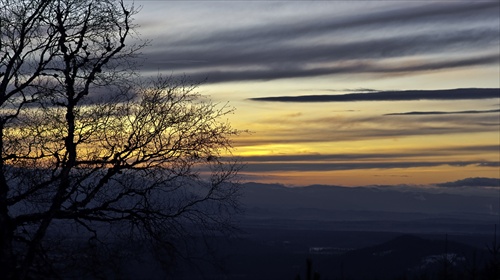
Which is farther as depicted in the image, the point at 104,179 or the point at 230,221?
the point at 230,221

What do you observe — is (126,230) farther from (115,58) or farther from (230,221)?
(115,58)

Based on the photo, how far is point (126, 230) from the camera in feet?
71.5

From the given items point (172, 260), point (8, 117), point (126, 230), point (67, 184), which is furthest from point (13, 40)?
point (172, 260)

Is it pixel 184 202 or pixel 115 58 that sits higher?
pixel 115 58

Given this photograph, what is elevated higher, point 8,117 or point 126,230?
point 8,117

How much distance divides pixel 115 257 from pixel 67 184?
8.02 feet

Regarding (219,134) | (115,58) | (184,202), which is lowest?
(184,202)

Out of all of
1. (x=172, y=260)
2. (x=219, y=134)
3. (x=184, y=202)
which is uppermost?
(x=219, y=134)

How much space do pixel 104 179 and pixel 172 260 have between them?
112 inches

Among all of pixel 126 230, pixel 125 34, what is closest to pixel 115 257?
pixel 126 230

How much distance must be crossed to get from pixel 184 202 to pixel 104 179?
Result: 2.36 metres

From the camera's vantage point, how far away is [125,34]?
71.6 feet

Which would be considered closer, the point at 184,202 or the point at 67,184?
the point at 67,184

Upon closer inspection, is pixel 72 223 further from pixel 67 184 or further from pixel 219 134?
pixel 219 134
